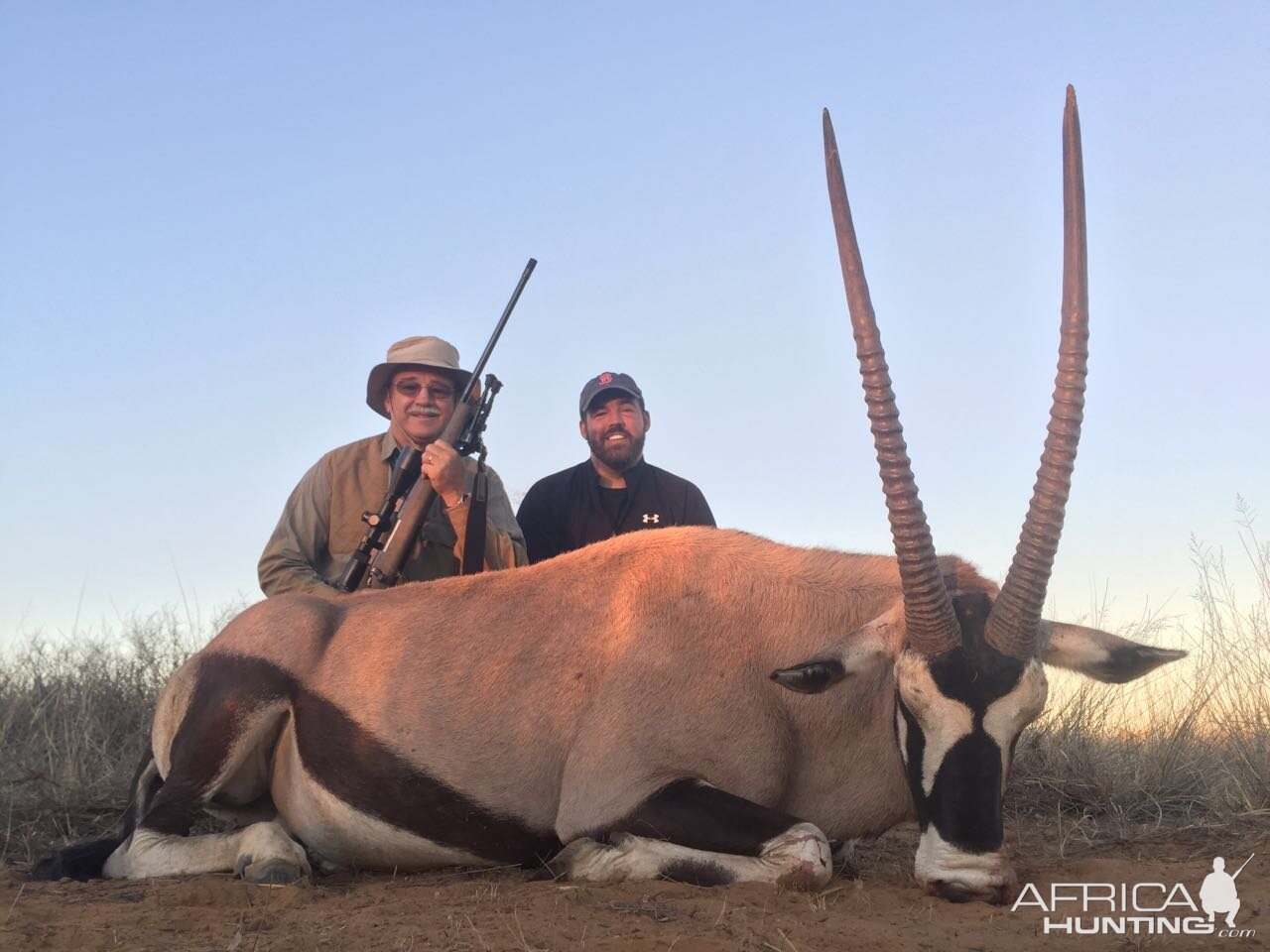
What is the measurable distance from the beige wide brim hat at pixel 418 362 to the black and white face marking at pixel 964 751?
493 cm

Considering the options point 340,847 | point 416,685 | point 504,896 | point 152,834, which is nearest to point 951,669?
point 504,896

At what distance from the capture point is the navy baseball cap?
9.89m

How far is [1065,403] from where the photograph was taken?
15.5ft

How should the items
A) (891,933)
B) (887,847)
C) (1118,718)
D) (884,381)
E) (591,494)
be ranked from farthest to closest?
(591,494)
(1118,718)
(887,847)
(884,381)
(891,933)

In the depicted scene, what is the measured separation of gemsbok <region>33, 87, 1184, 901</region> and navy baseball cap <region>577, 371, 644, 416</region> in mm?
4021

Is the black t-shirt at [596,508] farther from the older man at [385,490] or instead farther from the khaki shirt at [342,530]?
the khaki shirt at [342,530]

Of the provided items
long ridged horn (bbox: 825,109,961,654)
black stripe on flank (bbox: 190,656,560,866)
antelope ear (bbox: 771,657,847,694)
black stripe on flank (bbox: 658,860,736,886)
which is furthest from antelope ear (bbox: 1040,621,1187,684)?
black stripe on flank (bbox: 190,656,560,866)

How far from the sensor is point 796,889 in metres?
4.55

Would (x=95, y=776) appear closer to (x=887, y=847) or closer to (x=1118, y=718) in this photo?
(x=887, y=847)

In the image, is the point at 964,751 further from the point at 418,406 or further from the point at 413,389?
the point at 413,389

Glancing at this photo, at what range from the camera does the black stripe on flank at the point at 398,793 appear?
5.27 metres

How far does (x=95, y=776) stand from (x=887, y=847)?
483cm

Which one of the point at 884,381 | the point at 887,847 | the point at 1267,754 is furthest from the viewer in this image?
the point at 1267,754

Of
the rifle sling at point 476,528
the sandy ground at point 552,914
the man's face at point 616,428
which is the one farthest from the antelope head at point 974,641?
the man's face at point 616,428
